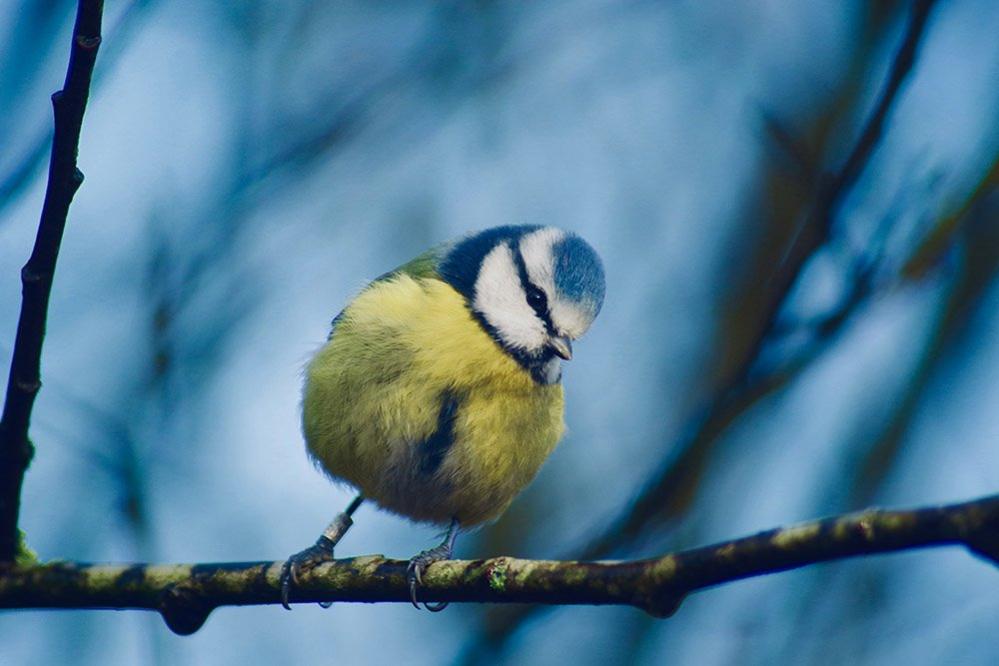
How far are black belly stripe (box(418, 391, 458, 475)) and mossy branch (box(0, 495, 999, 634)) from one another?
547 mm

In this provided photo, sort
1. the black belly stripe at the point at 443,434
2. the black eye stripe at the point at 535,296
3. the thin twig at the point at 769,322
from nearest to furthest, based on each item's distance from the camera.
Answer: the thin twig at the point at 769,322 → the black belly stripe at the point at 443,434 → the black eye stripe at the point at 535,296

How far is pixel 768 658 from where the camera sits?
8.85ft

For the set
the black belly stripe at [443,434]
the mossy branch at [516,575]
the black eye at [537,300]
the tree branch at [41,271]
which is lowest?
the mossy branch at [516,575]

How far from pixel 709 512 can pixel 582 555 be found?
0.68 metres

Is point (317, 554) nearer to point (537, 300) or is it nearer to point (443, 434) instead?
point (443, 434)

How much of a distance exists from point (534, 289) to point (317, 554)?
→ 0.93 meters

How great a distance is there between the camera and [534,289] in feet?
9.55

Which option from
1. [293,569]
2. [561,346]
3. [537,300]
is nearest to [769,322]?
[561,346]

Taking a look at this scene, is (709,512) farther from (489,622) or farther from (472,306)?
(472,306)

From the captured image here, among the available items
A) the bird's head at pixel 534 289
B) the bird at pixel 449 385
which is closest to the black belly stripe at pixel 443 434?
the bird at pixel 449 385

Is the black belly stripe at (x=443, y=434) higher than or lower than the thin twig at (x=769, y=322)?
higher

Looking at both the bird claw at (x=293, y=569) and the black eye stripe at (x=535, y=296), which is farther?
the black eye stripe at (x=535, y=296)

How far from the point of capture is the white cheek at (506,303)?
108 inches

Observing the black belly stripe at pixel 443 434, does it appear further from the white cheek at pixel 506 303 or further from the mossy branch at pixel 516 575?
the mossy branch at pixel 516 575
